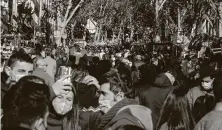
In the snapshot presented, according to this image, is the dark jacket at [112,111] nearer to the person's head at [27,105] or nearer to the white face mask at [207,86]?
the person's head at [27,105]

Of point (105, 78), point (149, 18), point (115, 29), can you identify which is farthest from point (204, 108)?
point (115, 29)

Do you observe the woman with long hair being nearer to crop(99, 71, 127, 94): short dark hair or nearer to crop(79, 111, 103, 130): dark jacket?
crop(99, 71, 127, 94): short dark hair

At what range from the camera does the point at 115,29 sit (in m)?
77.1

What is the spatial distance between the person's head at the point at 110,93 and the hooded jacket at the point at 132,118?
0.54m

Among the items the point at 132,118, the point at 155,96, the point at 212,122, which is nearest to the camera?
the point at 132,118

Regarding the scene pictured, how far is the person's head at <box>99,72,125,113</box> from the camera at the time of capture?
5395mm

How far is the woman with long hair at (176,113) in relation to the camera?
5.91m

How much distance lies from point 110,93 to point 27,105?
5.42 ft

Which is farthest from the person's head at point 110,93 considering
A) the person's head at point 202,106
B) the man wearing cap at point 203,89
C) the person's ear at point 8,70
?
the man wearing cap at point 203,89

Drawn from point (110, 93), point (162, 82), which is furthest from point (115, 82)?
point (162, 82)

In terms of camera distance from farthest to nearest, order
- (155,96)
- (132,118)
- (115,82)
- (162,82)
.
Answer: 1. (162,82)
2. (155,96)
3. (115,82)
4. (132,118)

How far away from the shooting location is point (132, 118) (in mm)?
4621

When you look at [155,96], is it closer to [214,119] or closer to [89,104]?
[89,104]

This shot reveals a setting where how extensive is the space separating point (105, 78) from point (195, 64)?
777cm
